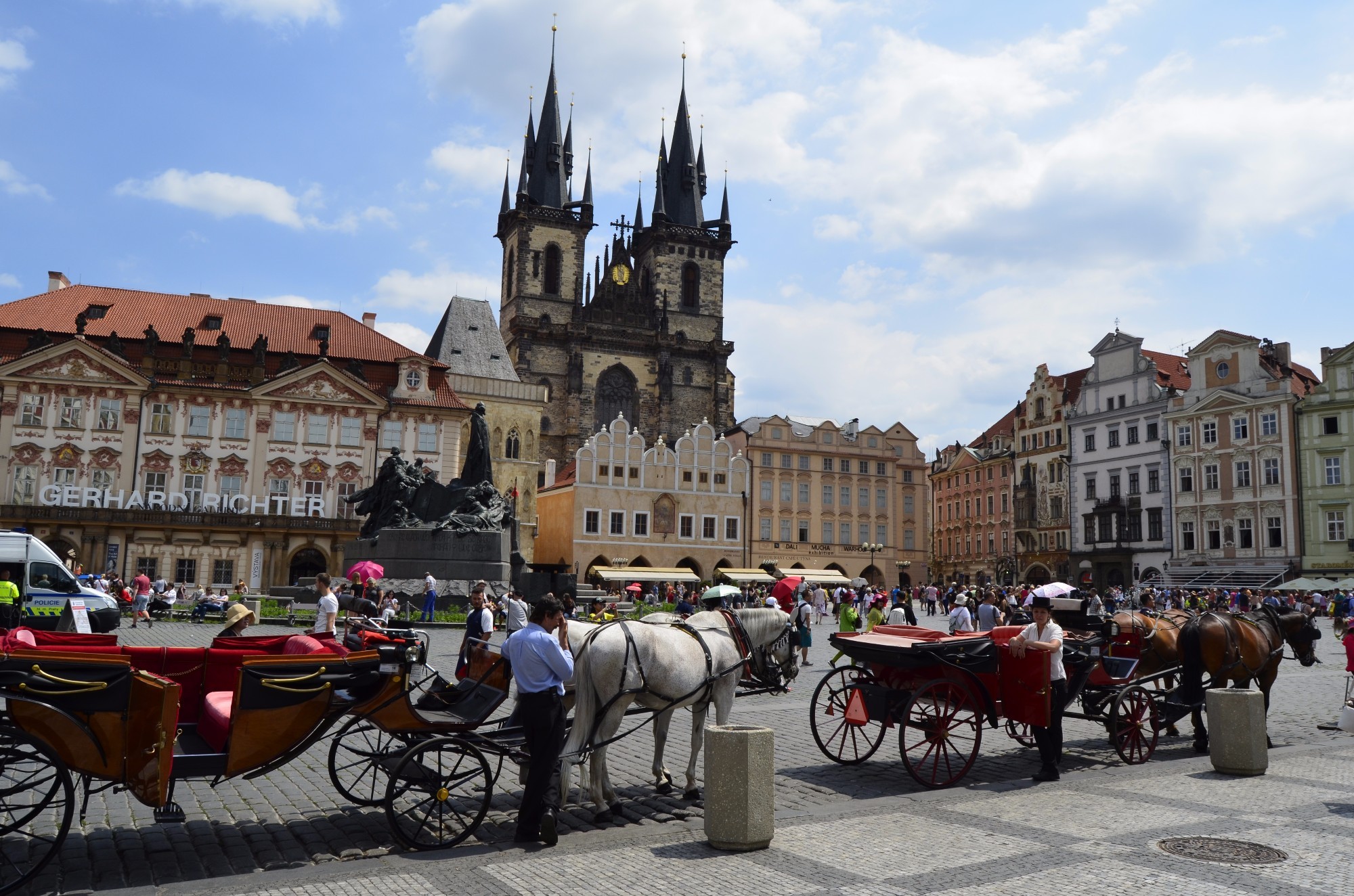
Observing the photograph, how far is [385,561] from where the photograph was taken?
938 inches

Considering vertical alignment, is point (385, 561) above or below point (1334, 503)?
below

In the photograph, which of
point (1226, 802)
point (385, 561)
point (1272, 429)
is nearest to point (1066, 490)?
point (1272, 429)

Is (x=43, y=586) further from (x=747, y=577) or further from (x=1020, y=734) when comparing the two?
(x=747, y=577)

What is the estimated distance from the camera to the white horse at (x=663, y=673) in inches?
296

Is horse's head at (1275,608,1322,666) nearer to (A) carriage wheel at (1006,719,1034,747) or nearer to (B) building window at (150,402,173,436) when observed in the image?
(A) carriage wheel at (1006,719,1034,747)

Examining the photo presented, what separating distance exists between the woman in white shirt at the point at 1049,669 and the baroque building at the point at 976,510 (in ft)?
184

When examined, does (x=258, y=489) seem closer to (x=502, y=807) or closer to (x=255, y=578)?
(x=255, y=578)

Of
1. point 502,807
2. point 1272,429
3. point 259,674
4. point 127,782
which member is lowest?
point 502,807

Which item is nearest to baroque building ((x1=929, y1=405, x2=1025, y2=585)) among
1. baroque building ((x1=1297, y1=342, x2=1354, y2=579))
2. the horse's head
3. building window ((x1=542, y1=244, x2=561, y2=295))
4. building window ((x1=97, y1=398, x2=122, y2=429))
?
baroque building ((x1=1297, y1=342, x2=1354, y2=579))

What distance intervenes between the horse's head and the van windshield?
18.4 metres

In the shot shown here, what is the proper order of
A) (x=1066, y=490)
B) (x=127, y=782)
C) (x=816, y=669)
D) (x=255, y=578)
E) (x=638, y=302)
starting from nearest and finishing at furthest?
1. (x=127, y=782)
2. (x=816, y=669)
3. (x=255, y=578)
4. (x=1066, y=490)
5. (x=638, y=302)

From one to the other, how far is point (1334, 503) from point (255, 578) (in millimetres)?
49288

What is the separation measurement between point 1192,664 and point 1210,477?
48569mm

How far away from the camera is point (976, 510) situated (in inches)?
2817
